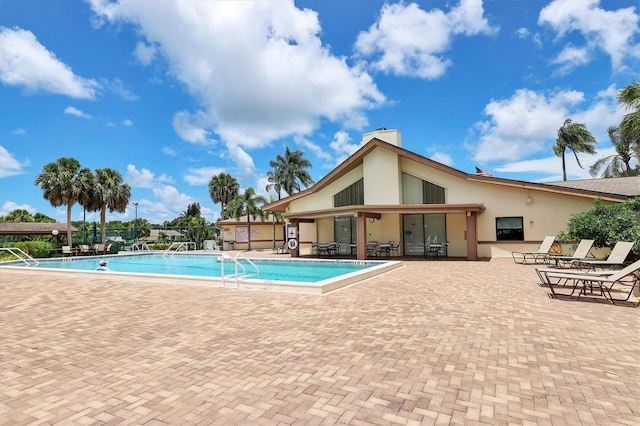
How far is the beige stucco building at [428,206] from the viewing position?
17094mm

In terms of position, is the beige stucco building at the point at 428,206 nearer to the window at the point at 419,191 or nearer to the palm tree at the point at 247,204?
the window at the point at 419,191

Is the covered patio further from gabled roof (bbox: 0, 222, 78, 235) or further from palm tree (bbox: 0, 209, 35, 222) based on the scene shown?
palm tree (bbox: 0, 209, 35, 222)

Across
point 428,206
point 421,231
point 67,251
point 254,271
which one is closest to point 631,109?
point 428,206

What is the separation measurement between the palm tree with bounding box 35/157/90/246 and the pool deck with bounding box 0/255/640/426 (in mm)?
25736

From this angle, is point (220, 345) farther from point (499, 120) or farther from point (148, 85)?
point (499, 120)

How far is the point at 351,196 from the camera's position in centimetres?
2198

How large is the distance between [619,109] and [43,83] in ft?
81.0

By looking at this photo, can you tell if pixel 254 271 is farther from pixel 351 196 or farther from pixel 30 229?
pixel 30 229

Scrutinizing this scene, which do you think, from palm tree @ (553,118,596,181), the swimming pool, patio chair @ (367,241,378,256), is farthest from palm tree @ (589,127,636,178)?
the swimming pool

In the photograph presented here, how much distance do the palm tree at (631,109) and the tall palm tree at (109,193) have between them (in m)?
36.3

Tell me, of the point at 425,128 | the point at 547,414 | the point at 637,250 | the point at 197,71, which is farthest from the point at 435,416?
the point at 425,128

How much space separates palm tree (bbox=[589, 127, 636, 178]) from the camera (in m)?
30.4

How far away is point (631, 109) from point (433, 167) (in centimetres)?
859

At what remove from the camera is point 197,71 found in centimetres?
1505
